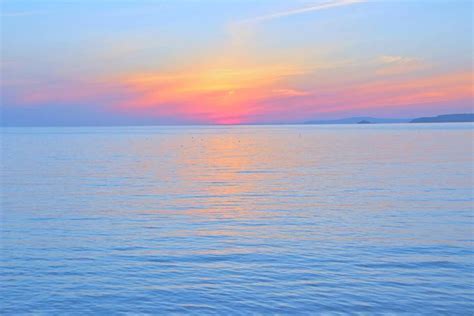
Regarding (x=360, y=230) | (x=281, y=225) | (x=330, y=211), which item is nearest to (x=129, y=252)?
(x=281, y=225)

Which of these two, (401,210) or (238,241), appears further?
(401,210)

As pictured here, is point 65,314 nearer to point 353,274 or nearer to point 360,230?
point 353,274

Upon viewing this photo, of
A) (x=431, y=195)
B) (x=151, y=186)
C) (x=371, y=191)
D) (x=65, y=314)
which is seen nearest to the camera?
(x=65, y=314)

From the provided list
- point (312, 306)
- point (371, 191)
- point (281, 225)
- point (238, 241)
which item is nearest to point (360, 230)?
point (281, 225)

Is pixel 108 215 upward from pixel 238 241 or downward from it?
upward

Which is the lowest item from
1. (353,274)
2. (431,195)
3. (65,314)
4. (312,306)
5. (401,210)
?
(65,314)

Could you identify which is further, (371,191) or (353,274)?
(371,191)

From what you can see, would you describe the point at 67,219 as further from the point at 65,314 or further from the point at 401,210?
the point at 401,210

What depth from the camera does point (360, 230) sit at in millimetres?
21969

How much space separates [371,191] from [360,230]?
1122 cm

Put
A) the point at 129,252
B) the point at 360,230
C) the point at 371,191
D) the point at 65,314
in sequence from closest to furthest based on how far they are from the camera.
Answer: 1. the point at 65,314
2. the point at 129,252
3. the point at 360,230
4. the point at 371,191

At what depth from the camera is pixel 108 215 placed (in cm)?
2553

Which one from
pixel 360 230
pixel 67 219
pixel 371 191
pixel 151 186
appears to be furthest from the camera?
pixel 151 186

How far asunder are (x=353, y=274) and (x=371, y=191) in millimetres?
17230
